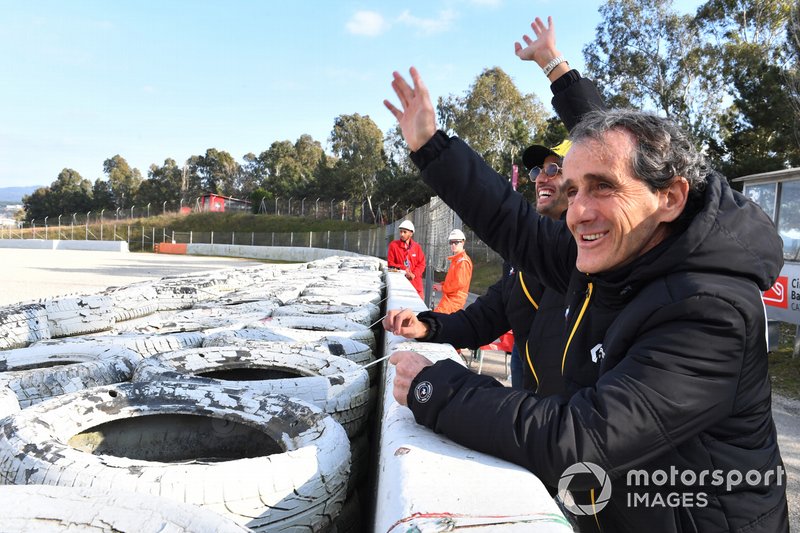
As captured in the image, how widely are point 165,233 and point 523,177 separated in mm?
36960

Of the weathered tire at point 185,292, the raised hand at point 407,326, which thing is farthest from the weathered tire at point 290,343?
the weathered tire at point 185,292

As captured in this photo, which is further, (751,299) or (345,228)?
(345,228)

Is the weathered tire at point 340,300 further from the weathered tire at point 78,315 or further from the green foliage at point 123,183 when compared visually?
the green foliage at point 123,183

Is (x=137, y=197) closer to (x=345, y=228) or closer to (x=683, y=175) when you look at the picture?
(x=345, y=228)

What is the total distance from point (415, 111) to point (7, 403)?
174 centimetres

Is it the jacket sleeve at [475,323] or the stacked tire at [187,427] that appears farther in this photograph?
the jacket sleeve at [475,323]

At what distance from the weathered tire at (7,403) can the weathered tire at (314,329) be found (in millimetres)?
1447

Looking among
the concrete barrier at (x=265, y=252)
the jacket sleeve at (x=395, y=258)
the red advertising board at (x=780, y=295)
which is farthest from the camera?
the concrete barrier at (x=265, y=252)

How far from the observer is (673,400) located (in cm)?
122

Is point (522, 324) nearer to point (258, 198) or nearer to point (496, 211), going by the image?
point (496, 211)

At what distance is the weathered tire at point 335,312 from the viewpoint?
13.7 ft

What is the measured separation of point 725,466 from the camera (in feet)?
4.32

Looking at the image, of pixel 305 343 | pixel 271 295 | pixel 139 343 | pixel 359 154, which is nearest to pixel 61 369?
pixel 139 343

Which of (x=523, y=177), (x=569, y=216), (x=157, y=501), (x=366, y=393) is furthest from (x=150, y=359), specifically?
(x=523, y=177)
